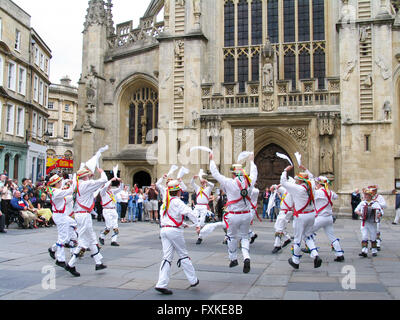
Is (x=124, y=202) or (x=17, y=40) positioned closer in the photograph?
(x=124, y=202)

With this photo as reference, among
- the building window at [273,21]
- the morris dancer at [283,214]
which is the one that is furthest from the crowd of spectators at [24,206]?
the building window at [273,21]

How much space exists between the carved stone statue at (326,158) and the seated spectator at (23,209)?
41.3ft

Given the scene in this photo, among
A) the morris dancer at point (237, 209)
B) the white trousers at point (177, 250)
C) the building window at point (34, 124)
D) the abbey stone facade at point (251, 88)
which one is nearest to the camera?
the white trousers at point (177, 250)

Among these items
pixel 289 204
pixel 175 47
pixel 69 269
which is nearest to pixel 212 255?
pixel 289 204

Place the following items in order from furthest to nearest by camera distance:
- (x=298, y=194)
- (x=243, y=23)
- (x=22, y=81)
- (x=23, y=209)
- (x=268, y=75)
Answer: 1. (x=22, y=81)
2. (x=243, y=23)
3. (x=268, y=75)
4. (x=23, y=209)
5. (x=298, y=194)

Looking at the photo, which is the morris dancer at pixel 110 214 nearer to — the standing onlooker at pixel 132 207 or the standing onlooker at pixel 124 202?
the standing onlooker at pixel 124 202

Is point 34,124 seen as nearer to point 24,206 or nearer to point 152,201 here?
point 152,201

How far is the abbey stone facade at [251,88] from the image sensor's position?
1991 centimetres

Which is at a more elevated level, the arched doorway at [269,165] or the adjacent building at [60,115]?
the adjacent building at [60,115]

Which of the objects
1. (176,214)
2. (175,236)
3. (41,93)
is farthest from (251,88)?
(41,93)

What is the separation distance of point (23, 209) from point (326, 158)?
13.1 metres

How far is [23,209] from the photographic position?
1581 cm

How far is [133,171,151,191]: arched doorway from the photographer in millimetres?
25984

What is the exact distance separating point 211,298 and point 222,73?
18.6 meters
